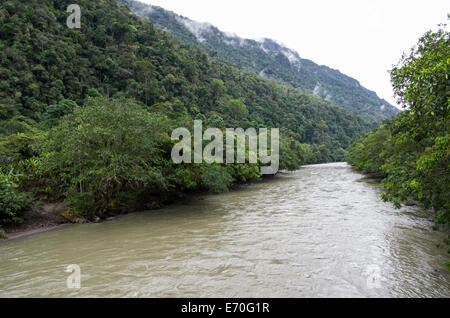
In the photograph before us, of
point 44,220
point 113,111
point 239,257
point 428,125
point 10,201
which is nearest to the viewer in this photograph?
point 428,125

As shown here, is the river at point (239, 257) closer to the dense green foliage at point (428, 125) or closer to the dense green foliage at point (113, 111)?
the dense green foliage at point (428, 125)

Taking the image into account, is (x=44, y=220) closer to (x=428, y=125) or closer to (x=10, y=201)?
(x=10, y=201)

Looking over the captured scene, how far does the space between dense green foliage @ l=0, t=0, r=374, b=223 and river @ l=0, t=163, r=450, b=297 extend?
333 cm

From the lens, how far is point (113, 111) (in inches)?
610

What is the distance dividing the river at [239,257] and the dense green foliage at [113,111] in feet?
10.9

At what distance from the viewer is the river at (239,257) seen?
22.0ft

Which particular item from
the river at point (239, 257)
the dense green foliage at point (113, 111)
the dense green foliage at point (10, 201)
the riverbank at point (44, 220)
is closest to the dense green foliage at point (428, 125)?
the river at point (239, 257)

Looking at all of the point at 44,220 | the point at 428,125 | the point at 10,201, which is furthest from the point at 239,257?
the point at 44,220

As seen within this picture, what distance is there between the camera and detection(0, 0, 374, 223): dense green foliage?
15.0 metres

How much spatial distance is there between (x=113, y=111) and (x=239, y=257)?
11.7 m

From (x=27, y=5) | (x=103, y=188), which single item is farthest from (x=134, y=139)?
(x=27, y=5)

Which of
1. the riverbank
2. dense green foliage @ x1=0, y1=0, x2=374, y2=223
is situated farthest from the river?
dense green foliage @ x1=0, y1=0, x2=374, y2=223
